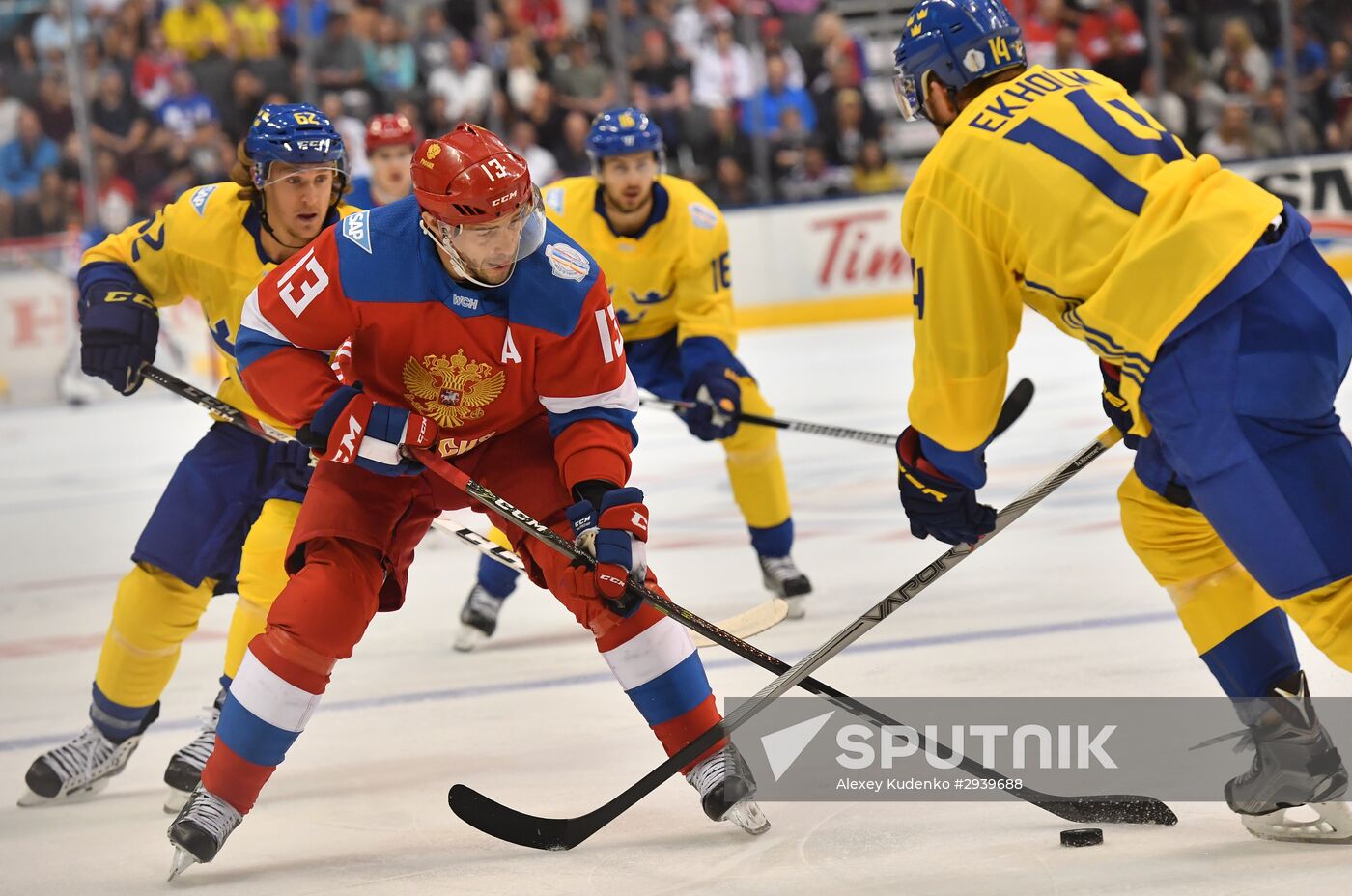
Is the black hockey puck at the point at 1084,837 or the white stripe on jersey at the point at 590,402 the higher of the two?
the white stripe on jersey at the point at 590,402

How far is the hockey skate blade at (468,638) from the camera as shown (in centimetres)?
432

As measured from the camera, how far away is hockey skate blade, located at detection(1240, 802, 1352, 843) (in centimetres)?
248

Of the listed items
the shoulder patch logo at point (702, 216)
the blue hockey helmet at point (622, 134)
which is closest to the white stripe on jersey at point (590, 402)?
the blue hockey helmet at point (622, 134)

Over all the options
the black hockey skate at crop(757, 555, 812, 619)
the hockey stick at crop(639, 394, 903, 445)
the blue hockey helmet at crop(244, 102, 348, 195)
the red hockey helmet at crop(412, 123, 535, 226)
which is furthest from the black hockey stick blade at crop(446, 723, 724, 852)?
the hockey stick at crop(639, 394, 903, 445)

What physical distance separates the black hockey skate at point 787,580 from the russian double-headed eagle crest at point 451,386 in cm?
178

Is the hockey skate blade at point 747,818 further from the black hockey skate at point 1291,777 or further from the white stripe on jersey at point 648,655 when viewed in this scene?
the black hockey skate at point 1291,777

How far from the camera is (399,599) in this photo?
2.87 m

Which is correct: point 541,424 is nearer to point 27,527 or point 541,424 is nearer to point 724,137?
point 27,527

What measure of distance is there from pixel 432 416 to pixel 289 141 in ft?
2.48

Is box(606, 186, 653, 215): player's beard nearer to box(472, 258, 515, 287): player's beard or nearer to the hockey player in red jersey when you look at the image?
the hockey player in red jersey

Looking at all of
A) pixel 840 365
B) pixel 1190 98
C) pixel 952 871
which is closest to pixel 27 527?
pixel 840 365

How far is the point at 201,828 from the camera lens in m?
2.66

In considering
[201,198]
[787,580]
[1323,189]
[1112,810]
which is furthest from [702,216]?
[1323,189]

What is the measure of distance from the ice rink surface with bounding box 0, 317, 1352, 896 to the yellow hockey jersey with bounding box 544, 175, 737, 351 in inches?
30.0
